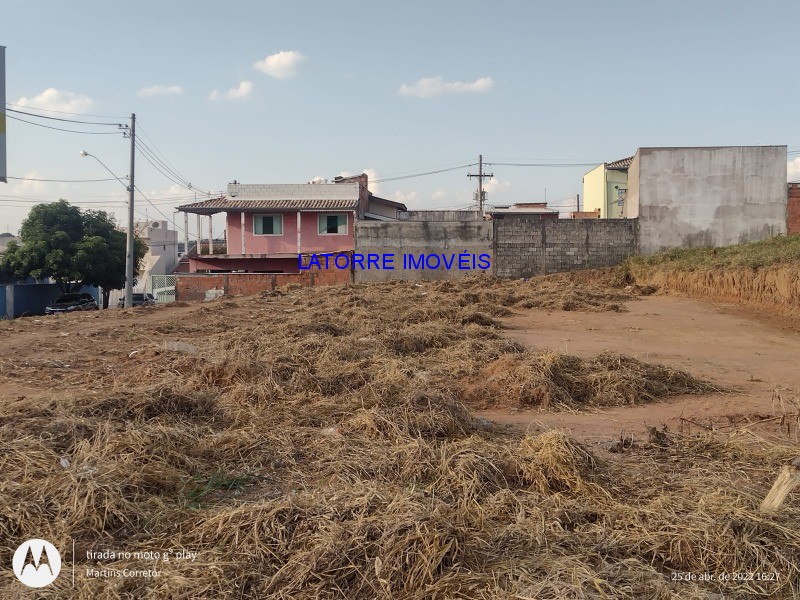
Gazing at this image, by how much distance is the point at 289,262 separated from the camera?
95.7 feet

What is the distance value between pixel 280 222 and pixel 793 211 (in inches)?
872

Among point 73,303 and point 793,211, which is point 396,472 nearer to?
point 73,303

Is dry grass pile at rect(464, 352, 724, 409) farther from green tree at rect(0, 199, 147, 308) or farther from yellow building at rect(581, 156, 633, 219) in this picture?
yellow building at rect(581, 156, 633, 219)

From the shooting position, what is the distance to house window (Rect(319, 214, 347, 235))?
1203 inches

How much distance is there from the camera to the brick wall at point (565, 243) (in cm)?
2267

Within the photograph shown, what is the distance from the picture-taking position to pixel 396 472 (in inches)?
149

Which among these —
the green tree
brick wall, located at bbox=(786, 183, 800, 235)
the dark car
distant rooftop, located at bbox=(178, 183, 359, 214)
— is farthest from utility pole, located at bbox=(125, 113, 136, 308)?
brick wall, located at bbox=(786, 183, 800, 235)

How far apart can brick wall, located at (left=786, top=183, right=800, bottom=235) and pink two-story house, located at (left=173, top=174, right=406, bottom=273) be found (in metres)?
18.0

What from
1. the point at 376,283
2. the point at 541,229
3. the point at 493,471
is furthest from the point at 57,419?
the point at 541,229

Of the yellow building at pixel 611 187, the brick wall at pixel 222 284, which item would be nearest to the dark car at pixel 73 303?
the brick wall at pixel 222 284

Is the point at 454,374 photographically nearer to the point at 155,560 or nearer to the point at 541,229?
the point at 155,560

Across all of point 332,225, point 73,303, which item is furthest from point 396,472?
point 332,225

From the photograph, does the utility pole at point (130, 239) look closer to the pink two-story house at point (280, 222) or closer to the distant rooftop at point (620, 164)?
the pink two-story house at point (280, 222)

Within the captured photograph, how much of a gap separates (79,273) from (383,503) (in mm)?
25639
